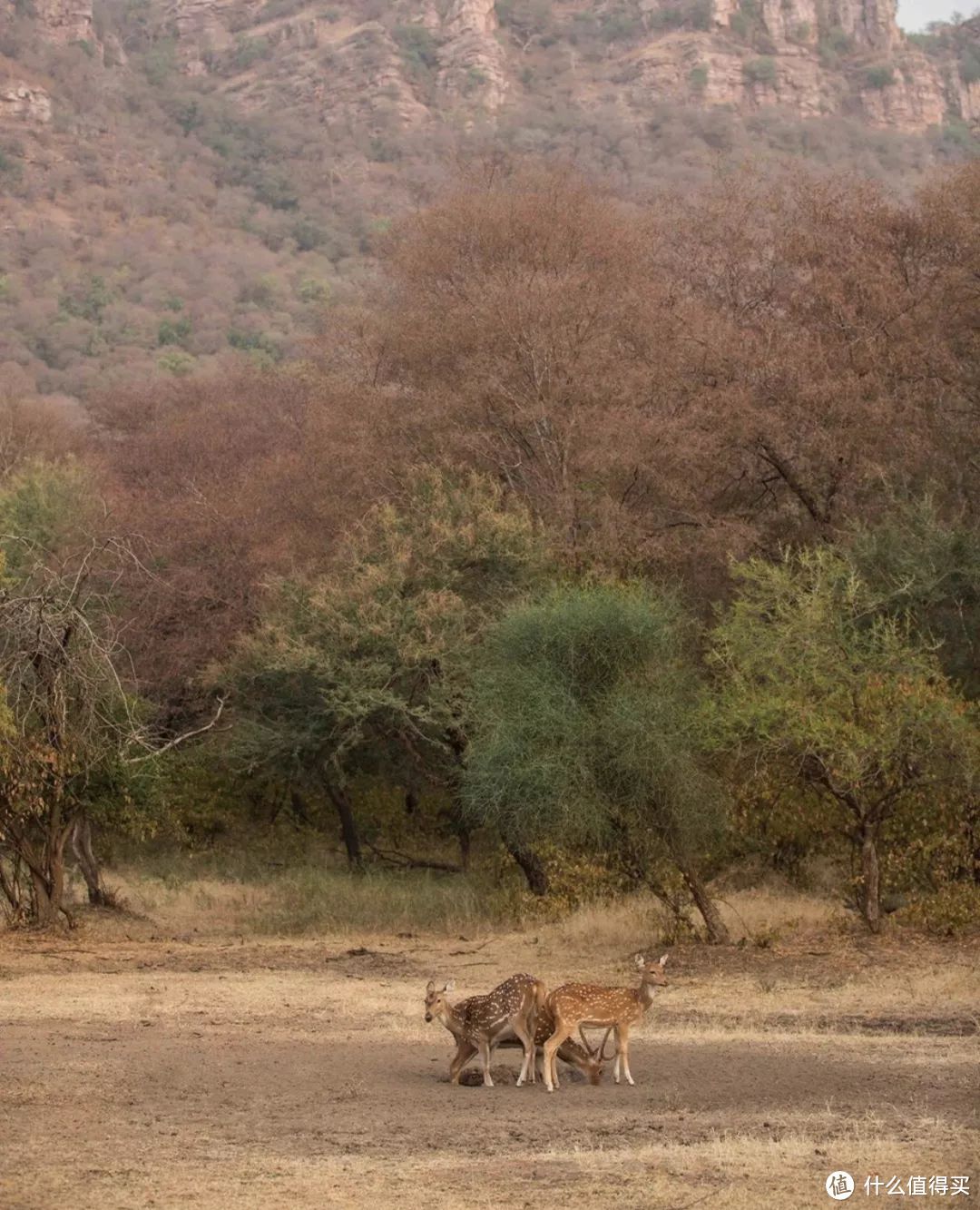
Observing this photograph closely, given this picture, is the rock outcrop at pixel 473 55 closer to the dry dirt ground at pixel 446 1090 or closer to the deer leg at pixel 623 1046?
the dry dirt ground at pixel 446 1090

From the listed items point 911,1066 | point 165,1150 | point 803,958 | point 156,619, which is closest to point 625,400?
point 156,619

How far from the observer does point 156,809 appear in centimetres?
2136

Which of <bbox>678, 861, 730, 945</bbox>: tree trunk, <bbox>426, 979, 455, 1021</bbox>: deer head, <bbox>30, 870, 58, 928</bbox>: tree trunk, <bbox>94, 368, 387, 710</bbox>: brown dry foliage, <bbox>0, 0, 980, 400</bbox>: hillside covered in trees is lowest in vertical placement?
<bbox>678, 861, 730, 945</bbox>: tree trunk

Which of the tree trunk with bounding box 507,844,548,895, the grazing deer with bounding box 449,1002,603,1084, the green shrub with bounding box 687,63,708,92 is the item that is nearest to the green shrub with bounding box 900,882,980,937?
the tree trunk with bounding box 507,844,548,895

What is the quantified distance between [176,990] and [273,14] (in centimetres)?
12716

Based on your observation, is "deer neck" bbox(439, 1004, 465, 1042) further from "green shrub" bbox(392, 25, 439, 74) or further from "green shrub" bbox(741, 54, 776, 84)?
"green shrub" bbox(392, 25, 439, 74)

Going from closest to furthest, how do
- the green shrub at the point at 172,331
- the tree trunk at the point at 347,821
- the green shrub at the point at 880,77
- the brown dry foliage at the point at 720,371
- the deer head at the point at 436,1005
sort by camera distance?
the deer head at the point at 436,1005 < the brown dry foliage at the point at 720,371 < the tree trunk at the point at 347,821 < the green shrub at the point at 172,331 < the green shrub at the point at 880,77

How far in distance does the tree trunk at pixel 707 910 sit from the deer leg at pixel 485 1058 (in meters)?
7.04

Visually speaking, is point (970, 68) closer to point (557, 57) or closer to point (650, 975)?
point (557, 57)

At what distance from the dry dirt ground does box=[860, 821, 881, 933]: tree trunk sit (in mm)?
768

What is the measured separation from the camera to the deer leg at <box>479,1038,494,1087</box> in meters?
11.3

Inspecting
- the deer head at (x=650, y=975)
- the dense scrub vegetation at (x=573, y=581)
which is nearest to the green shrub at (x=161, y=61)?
the dense scrub vegetation at (x=573, y=581)

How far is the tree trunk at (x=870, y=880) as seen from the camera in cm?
1859

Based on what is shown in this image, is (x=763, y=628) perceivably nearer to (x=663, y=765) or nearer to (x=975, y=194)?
(x=663, y=765)
